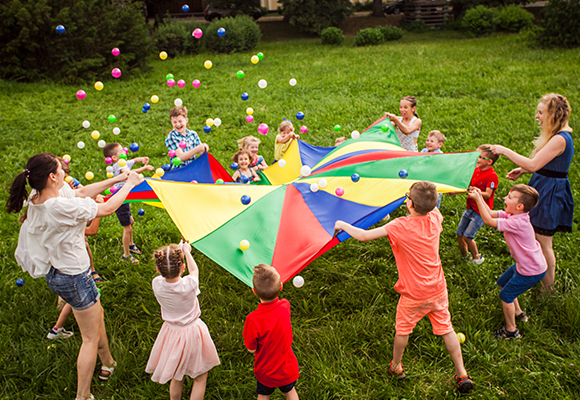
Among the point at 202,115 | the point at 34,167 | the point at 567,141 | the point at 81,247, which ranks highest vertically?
the point at 34,167

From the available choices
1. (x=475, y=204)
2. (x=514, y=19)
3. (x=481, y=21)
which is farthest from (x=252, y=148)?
(x=514, y=19)

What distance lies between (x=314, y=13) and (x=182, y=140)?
18349 millimetres

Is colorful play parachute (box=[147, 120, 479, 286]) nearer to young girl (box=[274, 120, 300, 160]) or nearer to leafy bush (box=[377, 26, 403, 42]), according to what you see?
young girl (box=[274, 120, 300, 160])

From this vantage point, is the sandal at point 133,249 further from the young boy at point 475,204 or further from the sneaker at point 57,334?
the young boy at point 475,204

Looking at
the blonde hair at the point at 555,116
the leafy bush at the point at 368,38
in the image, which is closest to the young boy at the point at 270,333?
the blonde hair at the point at 555,116

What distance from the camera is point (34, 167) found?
2857 mm

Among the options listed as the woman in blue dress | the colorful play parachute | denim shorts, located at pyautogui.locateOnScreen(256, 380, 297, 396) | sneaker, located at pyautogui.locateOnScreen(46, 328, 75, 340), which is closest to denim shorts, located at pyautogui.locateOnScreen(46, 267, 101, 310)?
the colorful play parachute

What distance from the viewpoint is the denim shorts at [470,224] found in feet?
14.7

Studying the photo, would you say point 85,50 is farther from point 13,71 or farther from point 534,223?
point 534,223

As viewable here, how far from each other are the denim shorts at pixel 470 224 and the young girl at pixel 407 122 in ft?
4.73

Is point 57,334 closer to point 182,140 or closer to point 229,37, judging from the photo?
point 182,140

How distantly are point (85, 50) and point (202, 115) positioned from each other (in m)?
5.56

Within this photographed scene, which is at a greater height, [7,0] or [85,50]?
[7,0]

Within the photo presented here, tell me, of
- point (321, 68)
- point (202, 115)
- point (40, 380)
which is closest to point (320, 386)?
point (40, 380)
